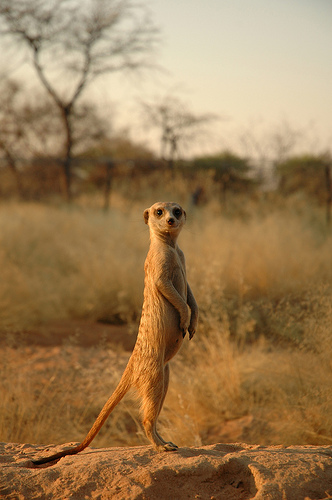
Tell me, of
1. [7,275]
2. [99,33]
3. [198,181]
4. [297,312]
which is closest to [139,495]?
[297,312]

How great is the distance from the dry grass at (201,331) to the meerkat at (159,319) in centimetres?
98

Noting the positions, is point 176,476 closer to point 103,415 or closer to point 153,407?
point 153,407

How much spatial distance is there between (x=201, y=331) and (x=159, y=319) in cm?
252

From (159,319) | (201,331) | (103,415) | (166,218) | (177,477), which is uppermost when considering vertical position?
(166,218)

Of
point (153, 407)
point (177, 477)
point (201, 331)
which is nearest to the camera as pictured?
point (177, 477)

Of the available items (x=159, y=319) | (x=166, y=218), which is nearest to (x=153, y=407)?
(x=159, y=319)

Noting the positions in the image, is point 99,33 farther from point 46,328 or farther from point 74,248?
point 46,328

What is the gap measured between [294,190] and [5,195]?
8851 mm

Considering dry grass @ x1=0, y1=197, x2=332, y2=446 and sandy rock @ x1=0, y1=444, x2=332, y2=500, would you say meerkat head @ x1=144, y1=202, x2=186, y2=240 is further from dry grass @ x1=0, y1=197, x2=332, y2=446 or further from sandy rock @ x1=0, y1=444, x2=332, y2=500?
sandy rock @ x1=0, y1=444, x2=332, y2=500

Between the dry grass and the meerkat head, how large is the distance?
962mm

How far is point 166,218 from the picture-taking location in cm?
224

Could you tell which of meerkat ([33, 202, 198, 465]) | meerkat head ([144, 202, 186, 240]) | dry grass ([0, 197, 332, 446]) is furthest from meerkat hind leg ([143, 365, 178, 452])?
dry grass ([0, 197, 332, 446])

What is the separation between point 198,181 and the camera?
11852 millimetres

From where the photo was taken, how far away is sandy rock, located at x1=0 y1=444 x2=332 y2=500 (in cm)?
208
